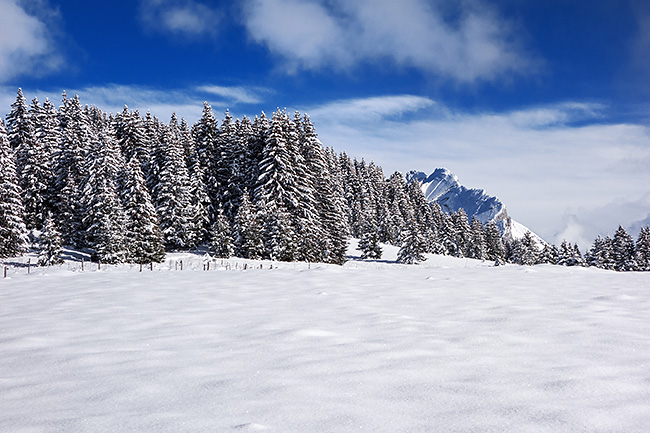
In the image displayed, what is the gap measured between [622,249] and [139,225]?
66599 millimetres

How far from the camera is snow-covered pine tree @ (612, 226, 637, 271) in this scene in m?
56.1

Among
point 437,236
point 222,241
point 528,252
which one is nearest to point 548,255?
point 528,252

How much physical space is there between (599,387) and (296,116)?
43.8m

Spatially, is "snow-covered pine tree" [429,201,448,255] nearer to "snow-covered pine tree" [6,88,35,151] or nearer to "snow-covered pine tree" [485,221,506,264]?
"snow-covered pine tree" [485,221,506,264]

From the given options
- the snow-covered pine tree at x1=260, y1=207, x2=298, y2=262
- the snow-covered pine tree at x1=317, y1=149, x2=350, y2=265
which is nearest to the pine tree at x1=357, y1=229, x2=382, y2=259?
the snow-covered pine tree at x1=317, y1=149, x2=350, y2=265

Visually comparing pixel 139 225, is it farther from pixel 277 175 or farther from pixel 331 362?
pixel 331 362

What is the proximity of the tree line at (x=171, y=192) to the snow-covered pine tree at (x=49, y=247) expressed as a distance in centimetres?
9

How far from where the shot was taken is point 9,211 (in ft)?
103

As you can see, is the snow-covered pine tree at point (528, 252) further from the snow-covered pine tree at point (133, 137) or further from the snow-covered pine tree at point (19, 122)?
the snow-covered pine tree at point (19, 122)

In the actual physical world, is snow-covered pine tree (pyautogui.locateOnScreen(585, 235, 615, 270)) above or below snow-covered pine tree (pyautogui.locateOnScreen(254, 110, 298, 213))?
below

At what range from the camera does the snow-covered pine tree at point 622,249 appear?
56056 millimetres

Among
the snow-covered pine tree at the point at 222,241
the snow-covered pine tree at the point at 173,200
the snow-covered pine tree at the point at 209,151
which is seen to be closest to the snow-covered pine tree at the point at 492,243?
the snow-covered pine tree at the point at 209,151

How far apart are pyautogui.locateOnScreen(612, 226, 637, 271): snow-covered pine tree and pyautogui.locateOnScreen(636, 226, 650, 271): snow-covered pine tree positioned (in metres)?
1.14

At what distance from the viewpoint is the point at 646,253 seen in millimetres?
54031
